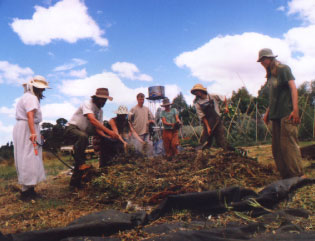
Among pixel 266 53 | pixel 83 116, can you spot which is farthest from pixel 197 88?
pixel 83 116

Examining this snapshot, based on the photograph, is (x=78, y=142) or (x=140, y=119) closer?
(x=78, y=142)

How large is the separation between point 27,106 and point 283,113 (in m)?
3.35

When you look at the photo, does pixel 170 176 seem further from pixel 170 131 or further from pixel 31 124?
pixel 170 131

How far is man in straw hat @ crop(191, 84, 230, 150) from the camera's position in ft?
18.6

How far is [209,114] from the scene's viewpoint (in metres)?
5.85

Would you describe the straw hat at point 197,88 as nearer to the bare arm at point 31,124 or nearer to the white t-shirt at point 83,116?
the white t-shirt at point 83,116

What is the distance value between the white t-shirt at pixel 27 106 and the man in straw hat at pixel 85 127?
24.6 inches

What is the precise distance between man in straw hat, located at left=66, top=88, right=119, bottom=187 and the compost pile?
17.8 inches

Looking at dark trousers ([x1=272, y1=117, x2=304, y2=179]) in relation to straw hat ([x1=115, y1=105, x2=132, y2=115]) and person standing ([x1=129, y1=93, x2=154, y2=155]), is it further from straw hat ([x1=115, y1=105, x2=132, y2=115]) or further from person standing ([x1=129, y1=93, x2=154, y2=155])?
person standing ([x1=129, y1=93, x2=154, y2=155])

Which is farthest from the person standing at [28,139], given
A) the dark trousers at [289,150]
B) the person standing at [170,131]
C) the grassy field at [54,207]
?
the person standing at [170,131]

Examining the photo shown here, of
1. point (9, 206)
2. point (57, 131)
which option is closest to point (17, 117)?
point (57, 131)

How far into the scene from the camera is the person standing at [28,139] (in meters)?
3.82

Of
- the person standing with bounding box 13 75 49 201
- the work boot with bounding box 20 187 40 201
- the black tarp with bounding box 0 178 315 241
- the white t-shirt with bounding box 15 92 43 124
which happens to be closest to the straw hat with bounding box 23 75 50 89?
the person standing with bounding box 13 75 49 201

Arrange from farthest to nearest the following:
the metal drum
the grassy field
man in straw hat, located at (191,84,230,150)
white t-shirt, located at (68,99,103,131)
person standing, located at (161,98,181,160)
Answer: the metal drum → person standing, located at (161,98,181,160) → man in straw hat, located at (191,84,230,150) → white t-shirt, located at (68,99,103,131) → the grassy field
